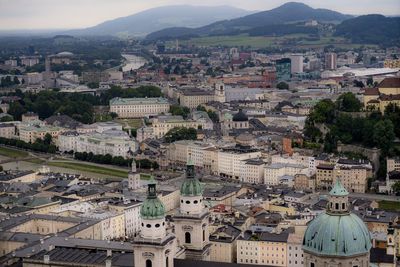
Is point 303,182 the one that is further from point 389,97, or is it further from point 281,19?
point 281,19

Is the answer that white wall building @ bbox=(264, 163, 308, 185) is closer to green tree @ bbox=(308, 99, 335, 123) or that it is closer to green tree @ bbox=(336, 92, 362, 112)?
green tree @ bbox=(308, 99, 335, 123)

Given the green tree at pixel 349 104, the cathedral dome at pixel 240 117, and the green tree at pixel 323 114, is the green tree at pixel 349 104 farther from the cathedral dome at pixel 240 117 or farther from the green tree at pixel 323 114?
the cathedral dome at pixel 240 117

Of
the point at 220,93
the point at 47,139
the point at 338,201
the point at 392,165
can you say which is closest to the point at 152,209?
the point at 338,201

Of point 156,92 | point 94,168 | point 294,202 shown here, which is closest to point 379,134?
point 294,202

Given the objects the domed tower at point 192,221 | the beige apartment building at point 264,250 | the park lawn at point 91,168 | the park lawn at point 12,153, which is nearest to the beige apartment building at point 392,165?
the park lawn at point 91,168

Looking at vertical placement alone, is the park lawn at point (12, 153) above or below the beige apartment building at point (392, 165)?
below

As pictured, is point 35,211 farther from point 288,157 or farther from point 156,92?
point 156,92
